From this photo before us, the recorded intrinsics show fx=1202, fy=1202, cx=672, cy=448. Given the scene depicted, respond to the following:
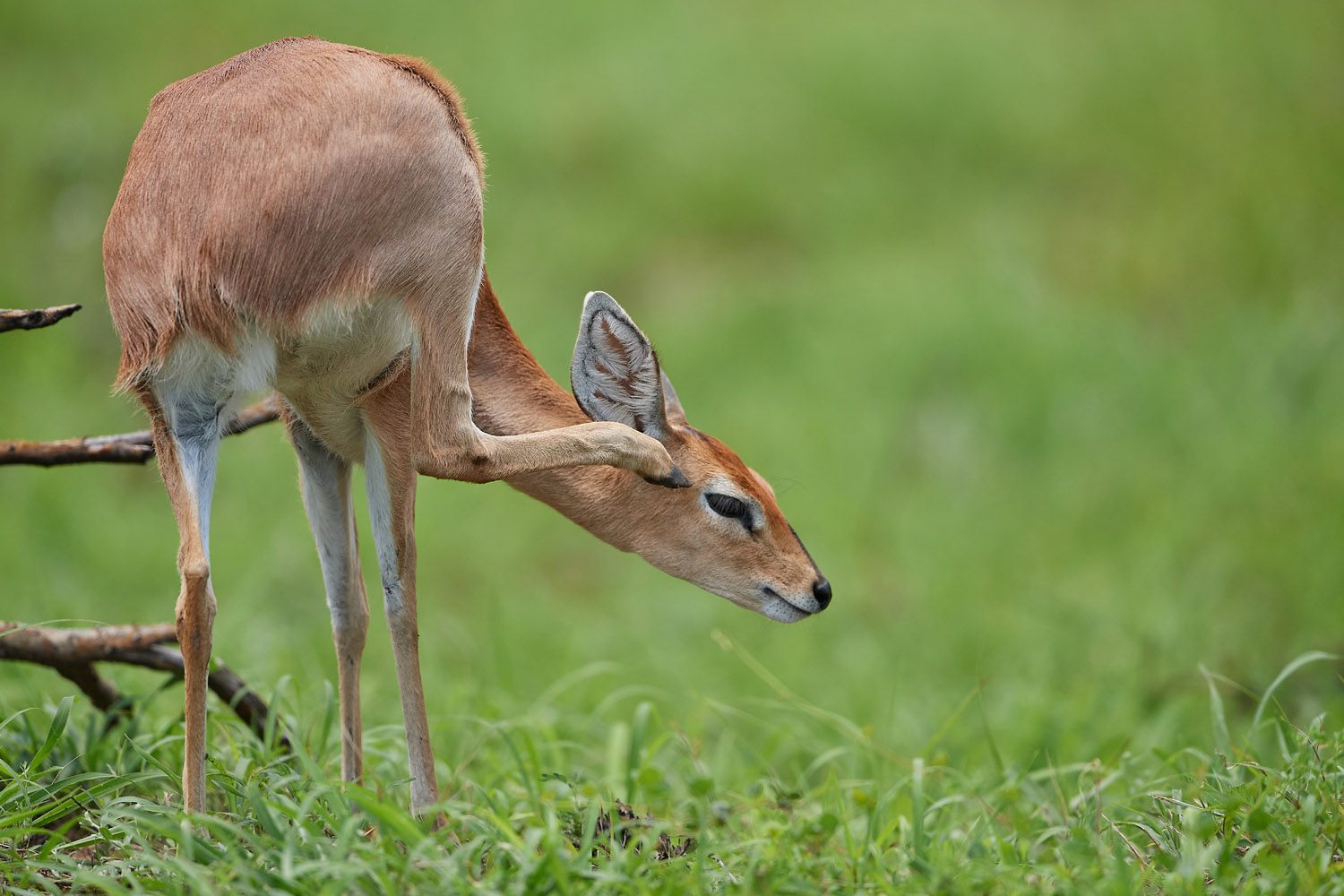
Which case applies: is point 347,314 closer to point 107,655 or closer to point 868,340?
point 107,655

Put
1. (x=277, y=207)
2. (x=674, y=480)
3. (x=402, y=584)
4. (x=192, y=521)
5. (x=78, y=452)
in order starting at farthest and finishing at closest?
(x=78, y=452) → (x=402, y=584) → (x=674, y=480) → (x=192, y=521) → (x=277, y=207)

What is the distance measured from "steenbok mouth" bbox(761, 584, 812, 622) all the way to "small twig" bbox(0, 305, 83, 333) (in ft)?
6.63

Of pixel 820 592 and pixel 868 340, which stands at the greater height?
pixel 820 592

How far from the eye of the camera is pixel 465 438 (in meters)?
3.07

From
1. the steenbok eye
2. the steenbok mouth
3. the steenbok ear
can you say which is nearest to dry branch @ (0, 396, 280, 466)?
the steenbok ear

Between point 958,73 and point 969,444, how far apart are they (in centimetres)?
470

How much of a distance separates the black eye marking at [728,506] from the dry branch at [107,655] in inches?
61.0

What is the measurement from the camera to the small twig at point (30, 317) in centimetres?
307

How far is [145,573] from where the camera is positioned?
725cm

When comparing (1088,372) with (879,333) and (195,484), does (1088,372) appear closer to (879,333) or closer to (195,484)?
(879,333)

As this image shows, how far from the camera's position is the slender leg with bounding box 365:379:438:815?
3.32m

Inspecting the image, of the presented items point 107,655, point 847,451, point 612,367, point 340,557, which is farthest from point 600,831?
point 847,451

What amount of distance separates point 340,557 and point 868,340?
256 inches

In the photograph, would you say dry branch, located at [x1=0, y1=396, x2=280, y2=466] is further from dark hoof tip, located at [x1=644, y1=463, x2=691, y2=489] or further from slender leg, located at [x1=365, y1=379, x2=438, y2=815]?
dark hoof tip, located at [x1=644, y1=463, x2=691, y2=489]
